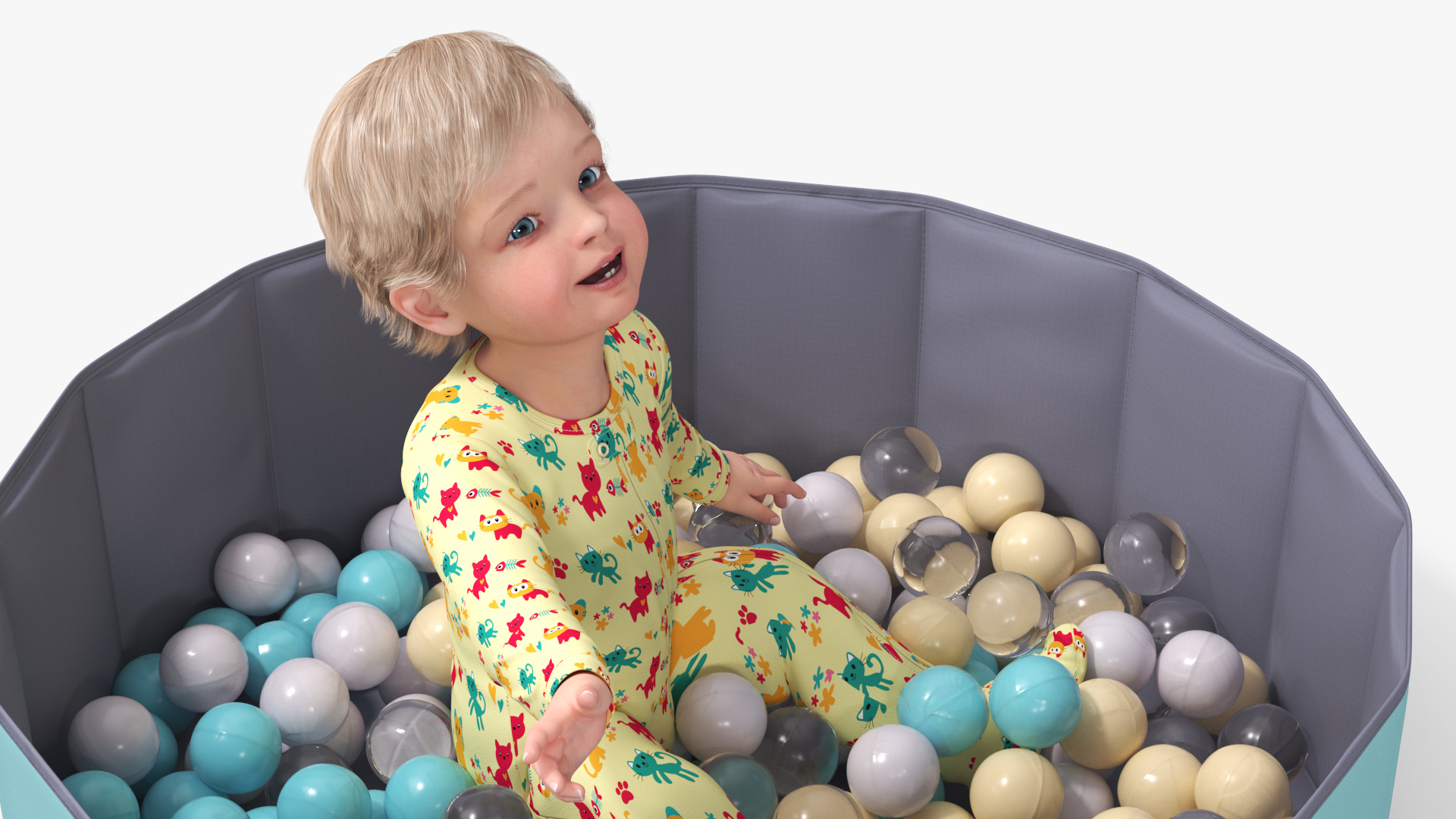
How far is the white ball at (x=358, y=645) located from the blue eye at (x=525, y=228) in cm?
79

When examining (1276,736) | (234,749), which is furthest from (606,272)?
(1276,736)

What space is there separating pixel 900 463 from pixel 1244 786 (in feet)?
2.54

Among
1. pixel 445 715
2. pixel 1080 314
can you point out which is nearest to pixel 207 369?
pixel 445 715

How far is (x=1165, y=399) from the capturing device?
2.11 meters

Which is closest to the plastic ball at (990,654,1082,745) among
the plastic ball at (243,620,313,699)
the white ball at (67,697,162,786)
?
the plastic ball at (243,620,313,699)

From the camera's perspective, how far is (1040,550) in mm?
2158

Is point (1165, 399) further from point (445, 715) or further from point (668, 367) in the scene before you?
point (445, 715)

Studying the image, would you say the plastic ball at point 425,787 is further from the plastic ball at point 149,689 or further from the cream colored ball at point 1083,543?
the cream colored ball at point 1083,543

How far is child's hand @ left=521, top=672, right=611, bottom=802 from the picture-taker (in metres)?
1.28

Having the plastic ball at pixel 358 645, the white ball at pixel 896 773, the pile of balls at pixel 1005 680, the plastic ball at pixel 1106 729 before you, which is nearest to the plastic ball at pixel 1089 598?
the pile of balls at pixel 1005 680

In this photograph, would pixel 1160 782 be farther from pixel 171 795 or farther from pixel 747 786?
pixel 171 795

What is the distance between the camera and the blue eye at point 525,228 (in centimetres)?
148

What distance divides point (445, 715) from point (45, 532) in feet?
1.86

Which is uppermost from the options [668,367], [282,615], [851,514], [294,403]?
[668,367]
